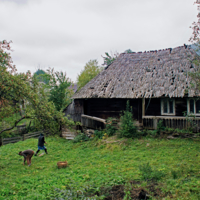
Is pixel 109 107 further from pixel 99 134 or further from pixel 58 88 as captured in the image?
pixel 58 88

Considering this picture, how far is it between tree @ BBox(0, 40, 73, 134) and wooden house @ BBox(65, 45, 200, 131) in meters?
6.15

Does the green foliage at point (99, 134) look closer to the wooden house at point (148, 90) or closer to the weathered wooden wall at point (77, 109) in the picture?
the wooden house at point (148, 90)

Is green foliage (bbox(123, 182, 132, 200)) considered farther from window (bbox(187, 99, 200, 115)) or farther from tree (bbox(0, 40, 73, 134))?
window (bbox(187, 99, 200, 115))

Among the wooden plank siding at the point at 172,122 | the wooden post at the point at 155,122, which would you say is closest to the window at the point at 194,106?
the wooden plank siding at the point at 172,122

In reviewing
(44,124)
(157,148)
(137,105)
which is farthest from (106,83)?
(44,124)

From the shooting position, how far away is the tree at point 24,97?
298 inches

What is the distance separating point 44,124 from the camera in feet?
26.5

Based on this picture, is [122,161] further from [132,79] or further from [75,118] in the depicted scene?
[75,118]

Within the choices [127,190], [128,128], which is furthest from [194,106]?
[127,190]

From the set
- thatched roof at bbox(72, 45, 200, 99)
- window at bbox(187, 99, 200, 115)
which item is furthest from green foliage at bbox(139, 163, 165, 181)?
window at bbox(187, 99, 200, 115)

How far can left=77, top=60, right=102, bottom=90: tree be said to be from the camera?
28734 mm

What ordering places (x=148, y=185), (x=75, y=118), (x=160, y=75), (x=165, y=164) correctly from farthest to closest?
1. (x=75, y=118)
2. (x=160, y=75)
3. (x=165, y=164)
4. (x=148, y=185)

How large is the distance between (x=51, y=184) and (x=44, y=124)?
8.97 ft

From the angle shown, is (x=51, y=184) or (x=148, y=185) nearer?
(x=148, y=185)
